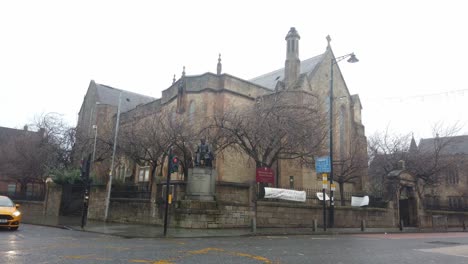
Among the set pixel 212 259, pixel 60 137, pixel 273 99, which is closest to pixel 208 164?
pixel 273 99

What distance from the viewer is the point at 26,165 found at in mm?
36844

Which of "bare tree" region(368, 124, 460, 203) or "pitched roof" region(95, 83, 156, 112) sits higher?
"pitched roof" region(95, 83, 156, 112)

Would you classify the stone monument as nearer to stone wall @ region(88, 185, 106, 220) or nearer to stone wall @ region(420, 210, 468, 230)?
stone wall @ region(88, 185, 106, 220)

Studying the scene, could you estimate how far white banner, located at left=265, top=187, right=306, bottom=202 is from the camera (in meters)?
20.6

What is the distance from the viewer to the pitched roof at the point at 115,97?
47375 mm

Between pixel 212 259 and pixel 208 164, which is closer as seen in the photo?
pixel 212 259

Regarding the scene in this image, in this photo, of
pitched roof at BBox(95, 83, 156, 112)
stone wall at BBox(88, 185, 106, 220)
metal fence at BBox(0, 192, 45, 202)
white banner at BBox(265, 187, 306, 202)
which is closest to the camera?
white banner at BBox(265, 187, 306, 202)

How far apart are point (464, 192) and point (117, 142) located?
160ft

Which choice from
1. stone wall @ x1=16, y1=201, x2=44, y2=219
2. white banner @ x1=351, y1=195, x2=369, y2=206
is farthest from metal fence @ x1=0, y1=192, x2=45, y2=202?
white banner @ x1=351, y1=195, x2=369, y2=206

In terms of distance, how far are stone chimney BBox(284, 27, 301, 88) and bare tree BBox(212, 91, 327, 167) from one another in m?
9.67

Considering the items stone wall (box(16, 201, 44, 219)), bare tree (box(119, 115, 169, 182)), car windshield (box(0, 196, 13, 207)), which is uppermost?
bare tree (box(119, 115, 169, 182))

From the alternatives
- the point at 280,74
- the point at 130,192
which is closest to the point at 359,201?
the point at 130,192

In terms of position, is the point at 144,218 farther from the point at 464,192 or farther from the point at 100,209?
the point at 464,192

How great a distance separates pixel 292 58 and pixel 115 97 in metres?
27.1
